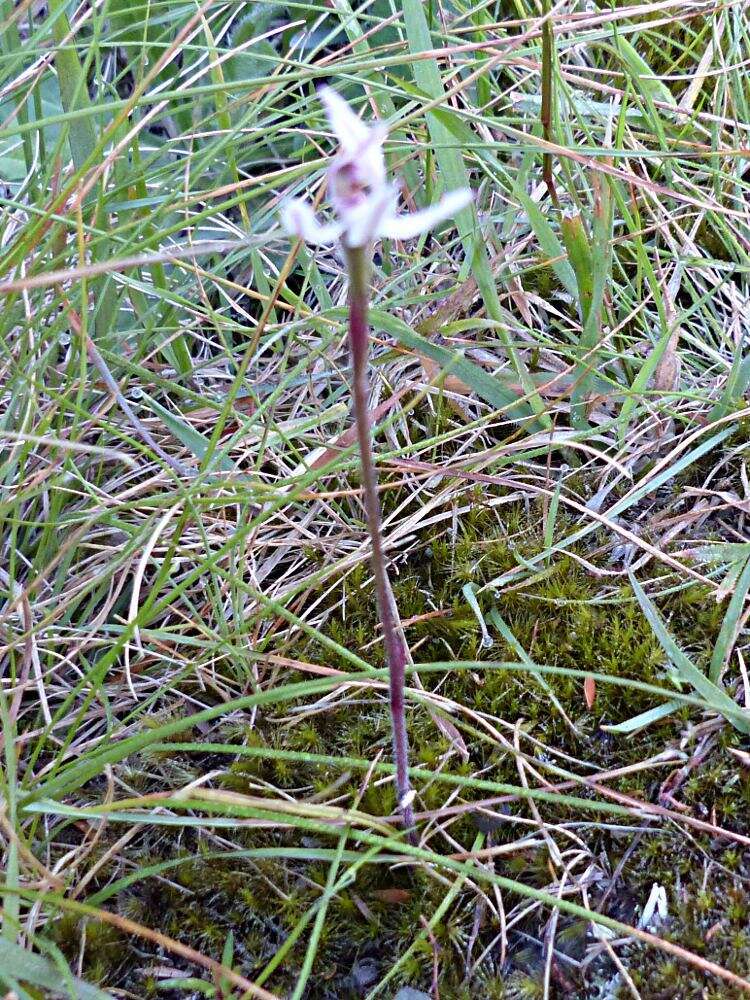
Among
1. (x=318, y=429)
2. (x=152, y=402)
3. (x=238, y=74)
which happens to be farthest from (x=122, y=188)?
(x=238, y=74)

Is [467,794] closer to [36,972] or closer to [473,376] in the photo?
[36,972]

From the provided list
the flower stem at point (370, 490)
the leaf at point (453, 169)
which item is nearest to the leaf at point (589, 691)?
the flower stem at point (370, 490)

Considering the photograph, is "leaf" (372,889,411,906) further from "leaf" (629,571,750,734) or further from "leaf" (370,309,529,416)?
"leaf" (370,309,529,416)

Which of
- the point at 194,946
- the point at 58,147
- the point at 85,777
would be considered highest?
the point at 58,147

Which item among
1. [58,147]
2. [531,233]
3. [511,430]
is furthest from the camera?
[531,233]

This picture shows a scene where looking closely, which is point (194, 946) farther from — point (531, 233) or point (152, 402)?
point (531, 233)

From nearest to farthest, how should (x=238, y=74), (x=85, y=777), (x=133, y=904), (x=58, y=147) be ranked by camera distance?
(x=85, y=777) < (x=133, y=904) < (x=58, y=147) < (x=238, y=74)

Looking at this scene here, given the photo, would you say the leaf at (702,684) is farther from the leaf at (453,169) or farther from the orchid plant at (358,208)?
the orchid plant at (358,208)

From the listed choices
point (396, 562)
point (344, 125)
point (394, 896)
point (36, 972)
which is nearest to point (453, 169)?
point (396, 562)
